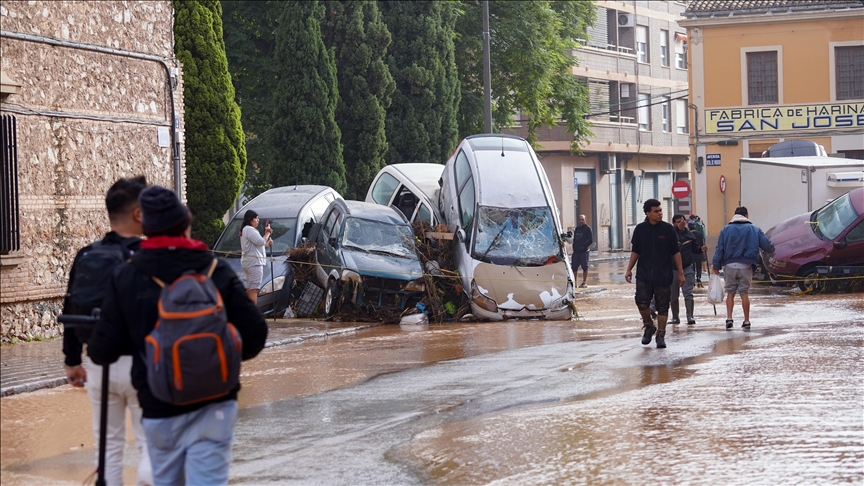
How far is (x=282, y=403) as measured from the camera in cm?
1048

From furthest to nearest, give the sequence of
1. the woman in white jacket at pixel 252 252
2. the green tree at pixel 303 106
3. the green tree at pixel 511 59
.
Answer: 1. the green tree at pixel 511 59
2. the green tree at pixel 303 106
3. the woman in white jacket at pixel 252 252

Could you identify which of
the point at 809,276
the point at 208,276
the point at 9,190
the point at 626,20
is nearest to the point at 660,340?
the point at 9,190

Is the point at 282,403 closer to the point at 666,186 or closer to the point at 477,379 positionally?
the point at 477,379

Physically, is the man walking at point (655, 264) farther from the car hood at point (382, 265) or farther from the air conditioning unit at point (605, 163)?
the air conditioning unit at point (605, 163)

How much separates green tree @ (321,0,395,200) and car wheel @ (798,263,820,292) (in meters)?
12.0

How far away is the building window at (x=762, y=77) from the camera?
40875mm

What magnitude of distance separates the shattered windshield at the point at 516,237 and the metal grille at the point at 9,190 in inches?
315

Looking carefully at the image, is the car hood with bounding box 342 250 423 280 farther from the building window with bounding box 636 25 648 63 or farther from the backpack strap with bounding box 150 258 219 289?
the building window with bounding box 636 25 648 63

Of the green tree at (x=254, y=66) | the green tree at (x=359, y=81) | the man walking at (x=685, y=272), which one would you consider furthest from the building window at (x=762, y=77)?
the man walking at (x=685, y=272)

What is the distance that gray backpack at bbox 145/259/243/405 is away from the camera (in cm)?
463

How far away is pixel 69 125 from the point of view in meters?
16.7

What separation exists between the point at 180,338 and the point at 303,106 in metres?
25.9

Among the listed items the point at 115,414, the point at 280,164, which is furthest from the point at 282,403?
the point at 280,164

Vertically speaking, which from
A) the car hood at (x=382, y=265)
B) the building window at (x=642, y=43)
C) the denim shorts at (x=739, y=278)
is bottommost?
the denim shorts at (x=739, y=278)
